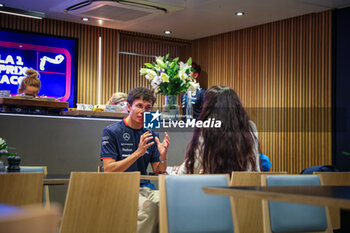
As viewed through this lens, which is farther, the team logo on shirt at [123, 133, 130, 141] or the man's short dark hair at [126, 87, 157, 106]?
the man's short dark hair at [126, 87, 157, 106]

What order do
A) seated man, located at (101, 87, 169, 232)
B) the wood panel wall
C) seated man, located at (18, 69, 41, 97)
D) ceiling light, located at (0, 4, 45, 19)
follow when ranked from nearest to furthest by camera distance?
1. seated man, located at (101, 87, 169, 232)
2. seated man, located at (18, 69, 41, 97)
3. ceiling light, located at (0, 4, 45, 19)
4. the wood panel wall

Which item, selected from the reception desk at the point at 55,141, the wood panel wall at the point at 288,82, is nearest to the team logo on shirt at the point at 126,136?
the reception desk at the point at 55,141

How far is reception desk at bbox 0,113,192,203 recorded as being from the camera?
4.48m

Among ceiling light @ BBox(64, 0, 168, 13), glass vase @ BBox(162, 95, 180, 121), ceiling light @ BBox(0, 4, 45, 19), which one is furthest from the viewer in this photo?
ceiling light @ BBox(0, 4, 45, 19)

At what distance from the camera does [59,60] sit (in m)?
8.47

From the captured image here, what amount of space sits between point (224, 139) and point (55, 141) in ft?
8.67

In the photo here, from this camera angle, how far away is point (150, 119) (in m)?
4.03

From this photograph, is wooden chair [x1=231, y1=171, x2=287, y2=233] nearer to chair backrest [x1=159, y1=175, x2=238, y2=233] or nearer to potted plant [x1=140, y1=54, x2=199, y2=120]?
chair backrest [x1=159, y1=175, x2=238, y2=233]

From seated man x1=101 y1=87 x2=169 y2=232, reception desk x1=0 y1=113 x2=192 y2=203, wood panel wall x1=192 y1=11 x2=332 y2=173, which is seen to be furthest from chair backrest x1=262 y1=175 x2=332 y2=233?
wood panel wall x1=192 y1=11 x2=332 y2=173

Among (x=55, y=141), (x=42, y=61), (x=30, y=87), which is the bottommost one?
(x=55, y=141)

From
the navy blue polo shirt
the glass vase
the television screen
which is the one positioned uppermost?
the television screen

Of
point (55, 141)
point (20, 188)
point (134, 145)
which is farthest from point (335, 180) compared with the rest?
point (55, 141)

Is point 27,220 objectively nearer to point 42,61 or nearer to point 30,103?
point 30,103

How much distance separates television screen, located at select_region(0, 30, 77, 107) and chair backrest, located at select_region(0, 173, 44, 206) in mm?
5925
